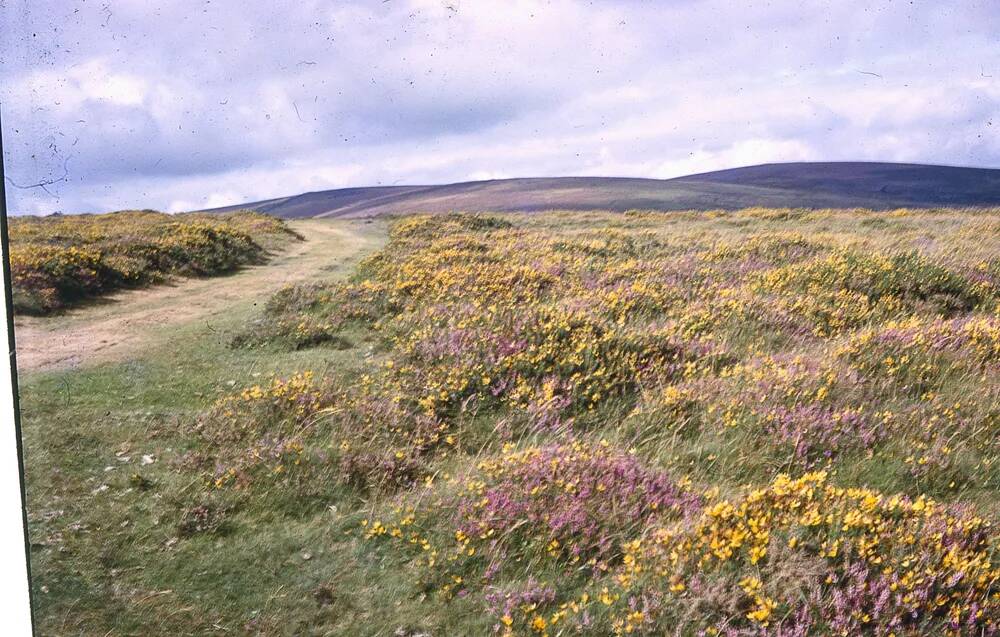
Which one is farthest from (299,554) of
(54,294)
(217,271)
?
(217,271)

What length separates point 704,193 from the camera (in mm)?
44125

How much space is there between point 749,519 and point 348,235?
2689 cm

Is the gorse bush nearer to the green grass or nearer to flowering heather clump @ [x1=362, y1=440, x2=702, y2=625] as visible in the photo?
flowering heather clump @ [x1=362, y1=440, x2=702, y2=625]

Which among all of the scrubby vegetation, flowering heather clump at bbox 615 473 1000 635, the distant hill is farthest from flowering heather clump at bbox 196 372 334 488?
the distant hill

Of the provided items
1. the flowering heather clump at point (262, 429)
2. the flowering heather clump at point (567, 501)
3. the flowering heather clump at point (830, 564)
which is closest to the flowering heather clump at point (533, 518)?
the flowering heather clump at point (567, 501)

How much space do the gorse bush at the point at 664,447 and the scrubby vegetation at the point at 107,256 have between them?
5.54 meters

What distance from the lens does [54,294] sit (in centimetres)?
1380

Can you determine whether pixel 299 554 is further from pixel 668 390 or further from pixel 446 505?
pixel 668 390

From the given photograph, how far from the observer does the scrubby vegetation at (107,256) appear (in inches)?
542

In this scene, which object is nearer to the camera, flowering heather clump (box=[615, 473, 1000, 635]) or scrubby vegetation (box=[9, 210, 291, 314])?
flowering heather clump (box=[615, 473, 1000, 635])

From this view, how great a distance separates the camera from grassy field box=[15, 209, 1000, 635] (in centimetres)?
436

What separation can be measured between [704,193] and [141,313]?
3797 centimetres

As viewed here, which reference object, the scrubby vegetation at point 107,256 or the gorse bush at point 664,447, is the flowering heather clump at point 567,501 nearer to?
the gorse bush at point 664,447

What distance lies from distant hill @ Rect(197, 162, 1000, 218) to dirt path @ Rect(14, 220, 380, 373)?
12.1ft
